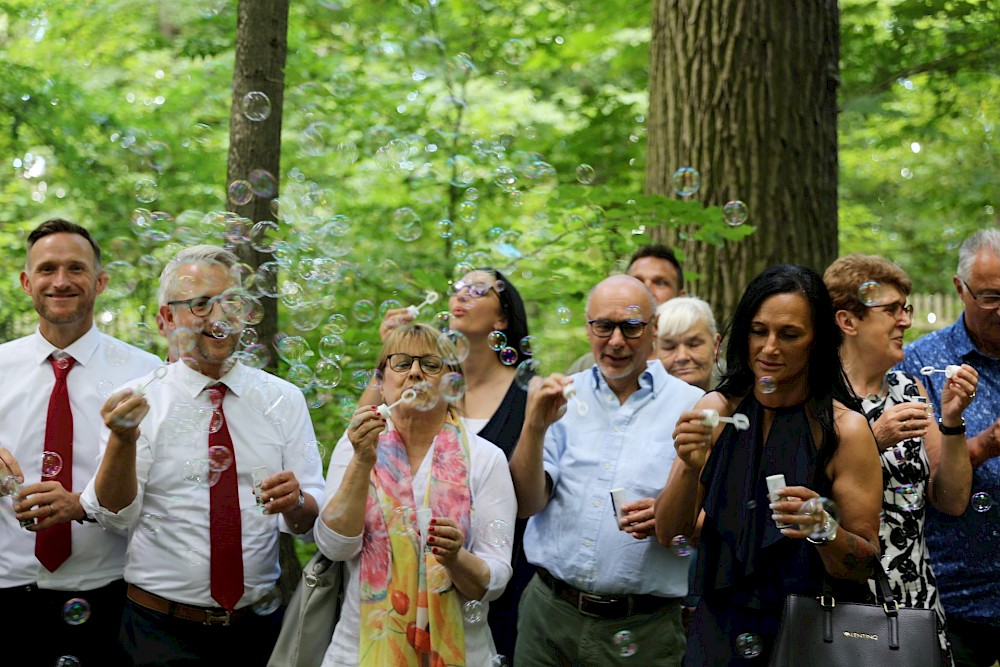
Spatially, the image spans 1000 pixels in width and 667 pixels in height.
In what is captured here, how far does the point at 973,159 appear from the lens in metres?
14.7

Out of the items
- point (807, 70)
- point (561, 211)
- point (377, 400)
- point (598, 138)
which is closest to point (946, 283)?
point (598, 138)

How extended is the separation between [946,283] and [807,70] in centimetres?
1199

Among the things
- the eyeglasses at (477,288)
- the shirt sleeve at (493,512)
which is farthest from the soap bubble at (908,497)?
the eyeglasses at (477,288)

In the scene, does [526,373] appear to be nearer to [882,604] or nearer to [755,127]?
[882,604]

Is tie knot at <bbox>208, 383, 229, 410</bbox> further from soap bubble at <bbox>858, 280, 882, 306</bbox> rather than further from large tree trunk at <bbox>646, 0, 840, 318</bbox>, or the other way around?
large tree trunk at <bbox>646, 0, 840, 318</bbox>

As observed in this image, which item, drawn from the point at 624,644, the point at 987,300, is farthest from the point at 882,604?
the point at 987,300

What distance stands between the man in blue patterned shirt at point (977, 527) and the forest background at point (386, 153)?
75.7 inches

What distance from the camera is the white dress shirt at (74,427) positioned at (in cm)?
416

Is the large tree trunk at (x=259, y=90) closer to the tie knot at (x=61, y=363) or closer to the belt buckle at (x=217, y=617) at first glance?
the tie knot at (x=61, y=363)

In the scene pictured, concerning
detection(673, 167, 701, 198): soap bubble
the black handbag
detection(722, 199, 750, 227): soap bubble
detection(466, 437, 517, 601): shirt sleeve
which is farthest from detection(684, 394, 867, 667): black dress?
detection(673, 167, 701, 198): soap bubble

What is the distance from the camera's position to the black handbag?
304cm

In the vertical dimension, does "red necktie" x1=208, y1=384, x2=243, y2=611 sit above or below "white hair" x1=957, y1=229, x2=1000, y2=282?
below

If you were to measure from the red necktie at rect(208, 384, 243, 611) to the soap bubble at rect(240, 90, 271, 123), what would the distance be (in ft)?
6.44

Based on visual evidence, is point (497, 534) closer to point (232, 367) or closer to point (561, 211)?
point (232, 367)
